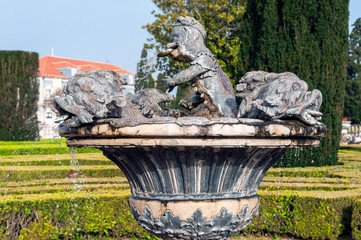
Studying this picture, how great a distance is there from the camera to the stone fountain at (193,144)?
2.35 metres

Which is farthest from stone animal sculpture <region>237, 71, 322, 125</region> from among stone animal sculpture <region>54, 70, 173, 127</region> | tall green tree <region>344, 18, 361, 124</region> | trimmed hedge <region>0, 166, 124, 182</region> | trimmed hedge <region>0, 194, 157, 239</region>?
tall green tree <region>344, 18, 361, 124</region>

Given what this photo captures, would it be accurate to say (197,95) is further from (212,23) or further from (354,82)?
(354,82)

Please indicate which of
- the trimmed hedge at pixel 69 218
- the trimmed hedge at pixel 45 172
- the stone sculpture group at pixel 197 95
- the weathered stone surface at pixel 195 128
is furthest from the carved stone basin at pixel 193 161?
the trimmed hedge at pixel 45 172

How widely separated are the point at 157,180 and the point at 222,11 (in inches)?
638

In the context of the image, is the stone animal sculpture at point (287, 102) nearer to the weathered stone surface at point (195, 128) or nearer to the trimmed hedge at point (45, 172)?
the weathered stone surface at point (195, 128)

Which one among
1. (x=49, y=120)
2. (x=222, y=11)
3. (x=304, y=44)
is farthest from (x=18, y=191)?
(x=49, y=120)

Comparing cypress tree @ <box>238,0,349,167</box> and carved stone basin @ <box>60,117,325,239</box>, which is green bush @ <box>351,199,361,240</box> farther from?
cypress tree @ <box>238,0,349,167</box>

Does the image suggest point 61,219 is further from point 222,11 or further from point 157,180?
point 222,11

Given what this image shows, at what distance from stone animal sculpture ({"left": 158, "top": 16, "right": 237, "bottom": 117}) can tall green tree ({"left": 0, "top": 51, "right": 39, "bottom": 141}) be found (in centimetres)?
1830

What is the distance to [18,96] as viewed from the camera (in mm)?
20812

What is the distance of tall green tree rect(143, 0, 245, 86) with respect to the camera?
55.2 feet

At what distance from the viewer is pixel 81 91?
266 cm

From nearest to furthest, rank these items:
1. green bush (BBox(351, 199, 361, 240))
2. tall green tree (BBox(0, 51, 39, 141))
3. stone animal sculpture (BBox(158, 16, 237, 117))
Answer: stone animal sculpture (BBox(158, 16, 237, 117)), green bush (BBox(351, 199, 361, 240)), tall green tree (BBox(0, 51, 39, 141))

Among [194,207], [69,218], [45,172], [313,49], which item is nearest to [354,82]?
[313,49]
